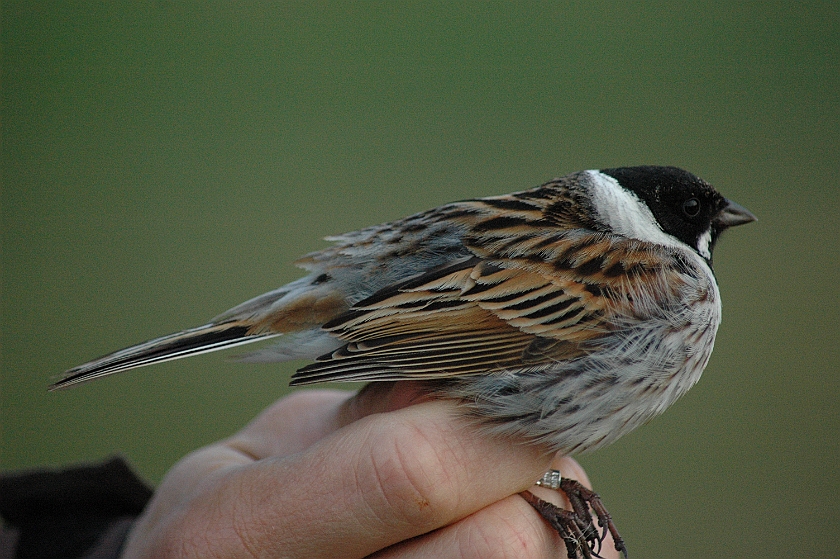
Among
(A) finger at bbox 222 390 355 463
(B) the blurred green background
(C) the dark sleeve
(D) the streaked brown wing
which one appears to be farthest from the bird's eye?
(B) the blurred green background

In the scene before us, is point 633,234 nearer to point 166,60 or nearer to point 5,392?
point 5,392

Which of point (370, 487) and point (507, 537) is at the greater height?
point (370, 487)

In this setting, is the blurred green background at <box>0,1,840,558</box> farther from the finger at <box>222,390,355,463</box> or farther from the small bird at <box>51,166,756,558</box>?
the small bird at <box>51,166,756,558</box>

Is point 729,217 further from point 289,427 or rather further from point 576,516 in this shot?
point 289,427

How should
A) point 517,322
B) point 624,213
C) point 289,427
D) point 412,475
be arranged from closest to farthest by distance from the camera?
point 412,475, point 517,322, point 624,213, point 289,427

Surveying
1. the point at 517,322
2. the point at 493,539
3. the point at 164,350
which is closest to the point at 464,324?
the point at 517,322

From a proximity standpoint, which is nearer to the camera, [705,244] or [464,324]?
[464,324]

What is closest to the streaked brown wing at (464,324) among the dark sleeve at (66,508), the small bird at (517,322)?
the small bird at (517,322)

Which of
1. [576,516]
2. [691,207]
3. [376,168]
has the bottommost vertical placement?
[576,516]
